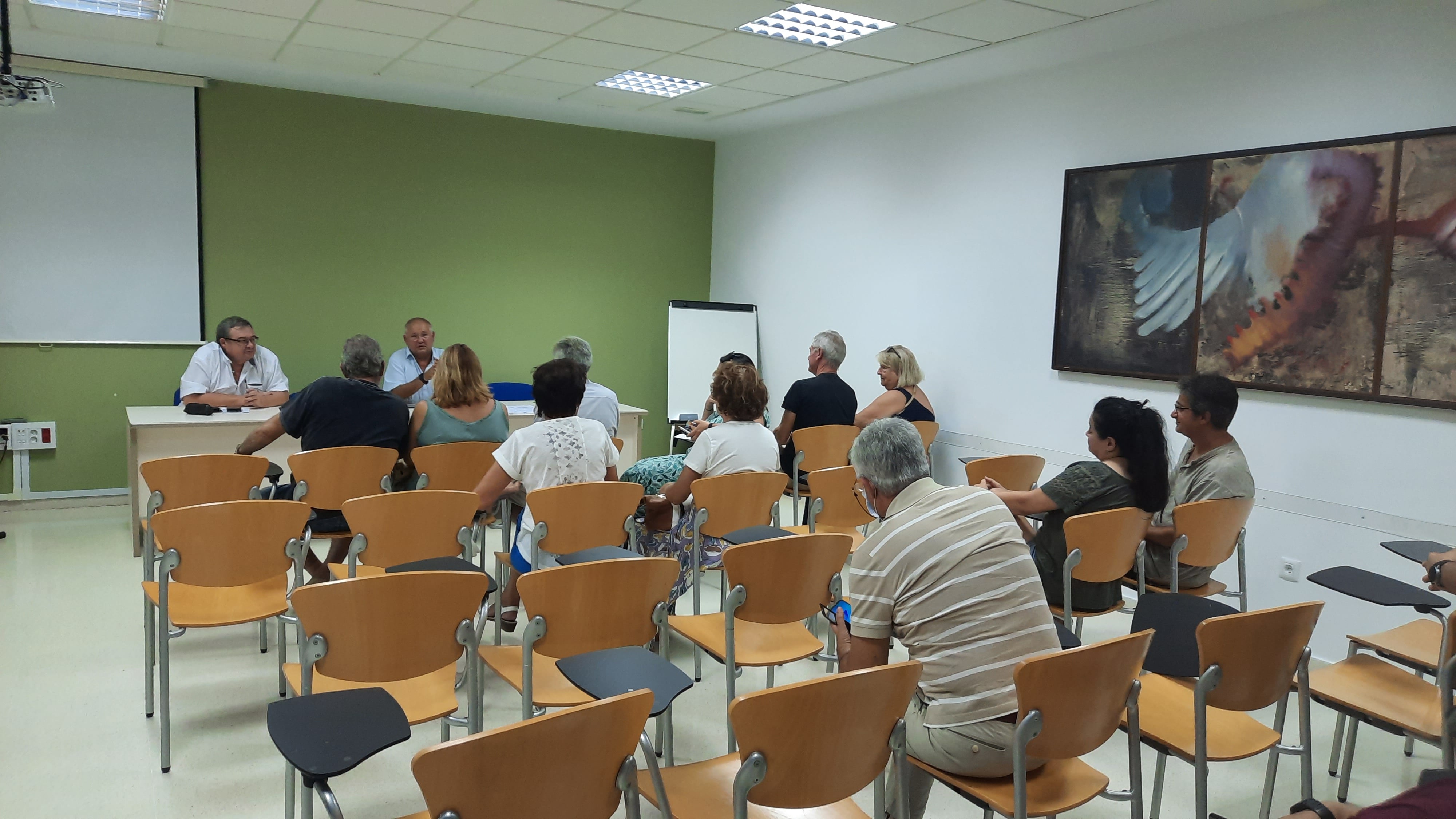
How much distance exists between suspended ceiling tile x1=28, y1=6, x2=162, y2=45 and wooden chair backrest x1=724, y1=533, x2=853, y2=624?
Result: 15.9ft

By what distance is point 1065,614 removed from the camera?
3234 mm

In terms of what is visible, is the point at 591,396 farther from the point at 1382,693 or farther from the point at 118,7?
the point at 1382,693

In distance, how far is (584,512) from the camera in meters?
3.30

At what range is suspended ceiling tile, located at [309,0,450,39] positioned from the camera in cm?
459

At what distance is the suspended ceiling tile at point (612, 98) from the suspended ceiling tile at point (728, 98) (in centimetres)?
24

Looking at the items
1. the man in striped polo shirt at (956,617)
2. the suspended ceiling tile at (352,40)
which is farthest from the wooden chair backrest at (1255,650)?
the suspended ceiling tile at (352,40)

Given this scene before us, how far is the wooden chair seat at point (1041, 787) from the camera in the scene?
1.96 meters

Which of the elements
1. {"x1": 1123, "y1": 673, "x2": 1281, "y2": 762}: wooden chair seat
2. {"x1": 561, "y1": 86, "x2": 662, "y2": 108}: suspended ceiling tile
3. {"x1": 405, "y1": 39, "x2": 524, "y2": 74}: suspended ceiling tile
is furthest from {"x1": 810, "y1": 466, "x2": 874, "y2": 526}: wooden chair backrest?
{"x1": 561, "y1": 86, "x2": 662, "y2": 108}: suspended ceiling tile

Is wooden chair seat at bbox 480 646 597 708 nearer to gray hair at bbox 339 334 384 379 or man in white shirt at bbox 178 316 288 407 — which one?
gray hair at bbox 339 334 384 379

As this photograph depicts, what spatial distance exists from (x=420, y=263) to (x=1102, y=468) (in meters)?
5.99

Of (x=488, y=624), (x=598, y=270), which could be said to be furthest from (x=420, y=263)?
(x=488, y=624)

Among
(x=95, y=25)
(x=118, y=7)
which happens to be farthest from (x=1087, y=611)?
(x=95, y=25)

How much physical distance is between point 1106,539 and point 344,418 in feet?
11.0

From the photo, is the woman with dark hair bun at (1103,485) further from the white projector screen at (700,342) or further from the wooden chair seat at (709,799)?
the white projector screen at (700,342)
